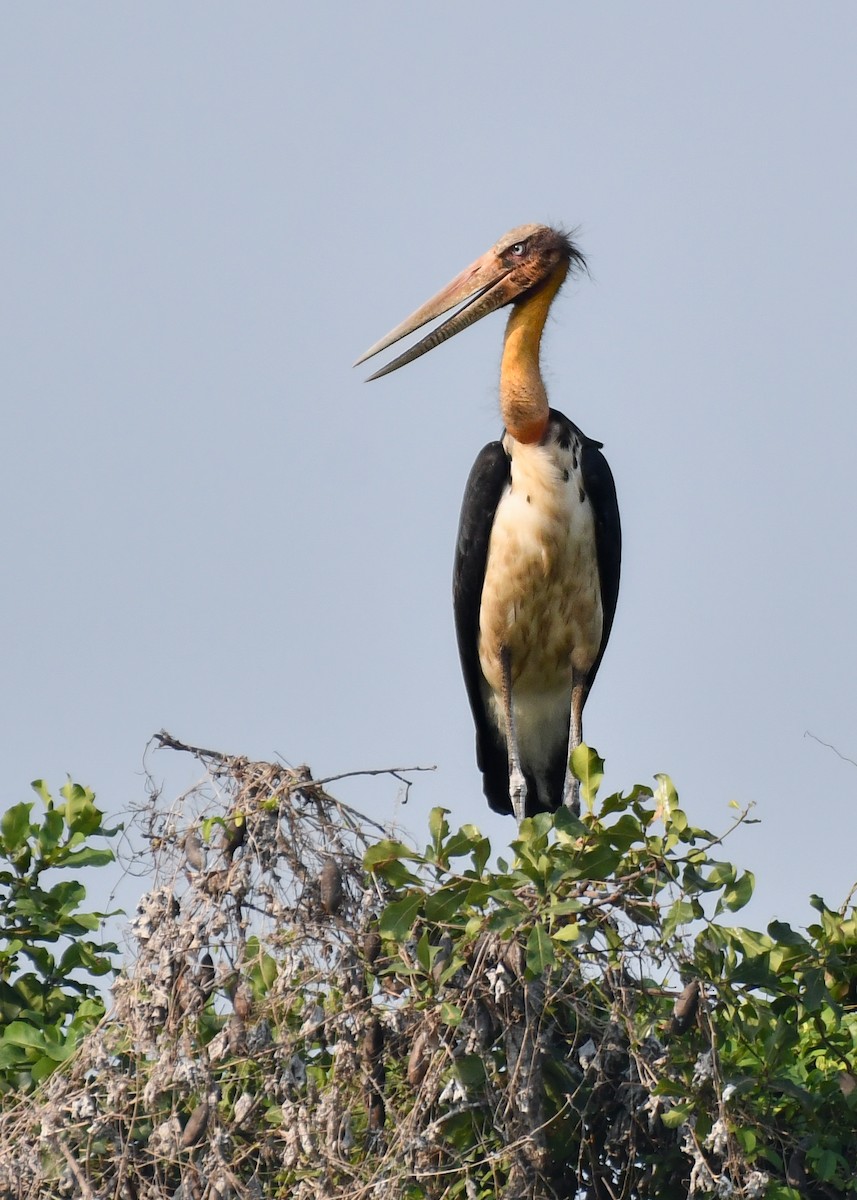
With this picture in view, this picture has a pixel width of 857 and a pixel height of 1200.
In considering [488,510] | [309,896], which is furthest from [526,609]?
[309,896]

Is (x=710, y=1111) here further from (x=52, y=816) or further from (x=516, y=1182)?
(x=52, y=816)

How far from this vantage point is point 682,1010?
4664 mm

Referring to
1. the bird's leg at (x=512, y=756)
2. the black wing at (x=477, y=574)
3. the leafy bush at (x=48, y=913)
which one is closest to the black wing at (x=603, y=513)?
the black wing at (x=477, y=574)

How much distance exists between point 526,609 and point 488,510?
0.46m

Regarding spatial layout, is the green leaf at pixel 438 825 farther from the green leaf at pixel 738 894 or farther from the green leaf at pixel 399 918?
the green leaf at pixel 738 894

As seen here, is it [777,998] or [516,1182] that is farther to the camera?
[777,998]

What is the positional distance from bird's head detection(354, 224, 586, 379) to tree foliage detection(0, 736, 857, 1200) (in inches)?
156

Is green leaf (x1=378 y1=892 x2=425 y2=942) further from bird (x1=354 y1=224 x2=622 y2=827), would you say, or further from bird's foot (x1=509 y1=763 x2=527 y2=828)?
bird's foot (x1=509 y1=763 x2=527 y2=828)

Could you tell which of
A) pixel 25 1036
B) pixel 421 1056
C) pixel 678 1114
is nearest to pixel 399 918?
pixel 421 1056

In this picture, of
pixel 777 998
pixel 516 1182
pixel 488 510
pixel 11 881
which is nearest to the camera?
pixel 516 1182

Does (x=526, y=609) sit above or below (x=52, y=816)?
above

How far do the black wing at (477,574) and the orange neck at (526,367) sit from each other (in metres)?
0.16

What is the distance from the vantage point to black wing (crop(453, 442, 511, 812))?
8.11 metres

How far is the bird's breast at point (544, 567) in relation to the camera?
7.95 meters
